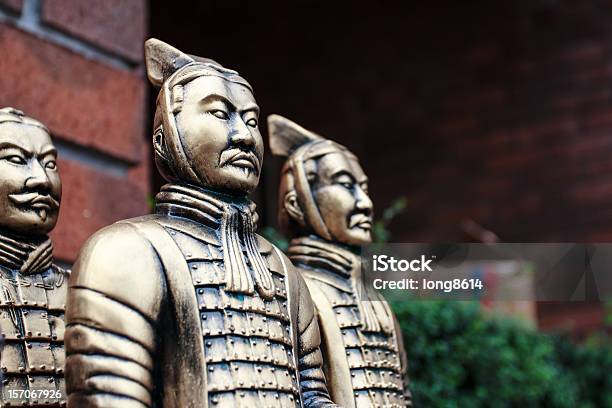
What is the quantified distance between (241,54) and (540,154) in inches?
70.9

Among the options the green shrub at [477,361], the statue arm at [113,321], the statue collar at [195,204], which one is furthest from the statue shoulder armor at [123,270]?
the green shrub at [477,361]

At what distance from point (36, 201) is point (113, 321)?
0.50 metres

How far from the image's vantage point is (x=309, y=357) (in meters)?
2.58

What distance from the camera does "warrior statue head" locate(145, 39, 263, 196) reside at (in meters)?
2.43

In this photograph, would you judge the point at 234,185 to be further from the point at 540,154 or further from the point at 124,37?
the point at 540,154

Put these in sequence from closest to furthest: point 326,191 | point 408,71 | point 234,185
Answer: point 234,185 < point 326,191 < point 408,71

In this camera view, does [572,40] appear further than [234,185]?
→ Yes

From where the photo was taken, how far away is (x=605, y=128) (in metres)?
6.83

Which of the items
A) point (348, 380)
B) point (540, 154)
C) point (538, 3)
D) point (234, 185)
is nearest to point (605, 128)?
point (540, 154)

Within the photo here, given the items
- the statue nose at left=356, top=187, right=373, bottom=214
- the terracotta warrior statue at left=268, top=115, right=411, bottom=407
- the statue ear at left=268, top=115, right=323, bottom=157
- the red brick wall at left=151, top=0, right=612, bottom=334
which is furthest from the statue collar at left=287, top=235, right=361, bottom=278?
the red brick wall at left=151, top=0, right=612, bottom=334

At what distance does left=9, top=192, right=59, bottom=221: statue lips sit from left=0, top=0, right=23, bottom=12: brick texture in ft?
3.59

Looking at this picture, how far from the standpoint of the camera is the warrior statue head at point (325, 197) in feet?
10.1

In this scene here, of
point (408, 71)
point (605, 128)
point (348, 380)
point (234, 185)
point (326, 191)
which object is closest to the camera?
point (234, 185)

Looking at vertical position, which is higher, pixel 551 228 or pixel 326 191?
pixel 551 228
